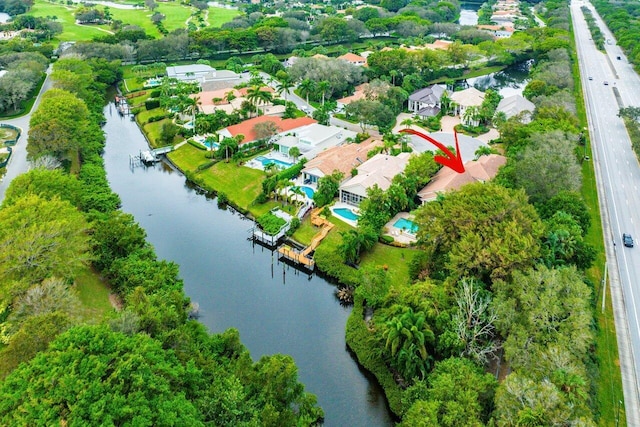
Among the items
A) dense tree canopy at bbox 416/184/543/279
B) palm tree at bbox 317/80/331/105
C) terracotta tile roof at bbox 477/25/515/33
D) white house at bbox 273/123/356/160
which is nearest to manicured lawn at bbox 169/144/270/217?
white house at bbox 273/123/356/160

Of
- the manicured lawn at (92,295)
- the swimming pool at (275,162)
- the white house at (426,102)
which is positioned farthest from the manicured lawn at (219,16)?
the manicured lawn at (92,295)

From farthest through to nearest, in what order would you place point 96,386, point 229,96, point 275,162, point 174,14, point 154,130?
point 174,14 → point 229,96 → point 154,130 → point 275,162 → point 96,386

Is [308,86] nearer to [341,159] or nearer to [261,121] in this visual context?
[261,121]

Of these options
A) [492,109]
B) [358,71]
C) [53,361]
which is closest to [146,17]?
[358,71]

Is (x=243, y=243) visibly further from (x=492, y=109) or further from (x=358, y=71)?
(x=358, y=71)

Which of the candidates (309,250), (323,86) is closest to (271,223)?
(309,250)

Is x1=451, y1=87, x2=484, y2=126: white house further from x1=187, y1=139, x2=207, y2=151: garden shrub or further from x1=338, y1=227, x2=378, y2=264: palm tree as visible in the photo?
x1=338, y1=227, x2=378, y2=264: palm tree
